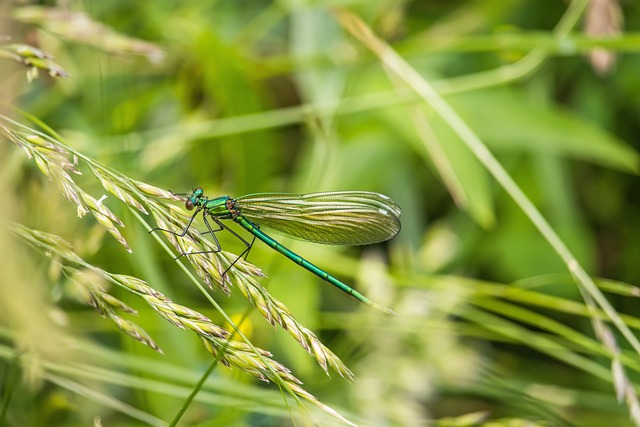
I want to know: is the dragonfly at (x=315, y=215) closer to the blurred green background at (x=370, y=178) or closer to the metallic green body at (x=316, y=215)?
the metallic green body at (x=316, y=215)

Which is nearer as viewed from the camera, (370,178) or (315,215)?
(315,215)

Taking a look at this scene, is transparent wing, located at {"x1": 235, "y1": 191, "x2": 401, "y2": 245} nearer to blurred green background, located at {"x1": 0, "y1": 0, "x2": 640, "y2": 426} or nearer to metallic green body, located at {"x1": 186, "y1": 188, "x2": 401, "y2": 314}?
metallic green body, located at {"x1": 186, "y1": 188, "x2": 401, "y2": 314}

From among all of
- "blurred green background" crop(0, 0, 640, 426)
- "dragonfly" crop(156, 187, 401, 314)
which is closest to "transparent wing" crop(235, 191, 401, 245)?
"dragonfly" crop(156, 187, 401, 314)

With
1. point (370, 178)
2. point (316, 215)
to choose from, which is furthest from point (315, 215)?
point (370, 178)

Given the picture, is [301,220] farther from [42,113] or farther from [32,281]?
[42,113]

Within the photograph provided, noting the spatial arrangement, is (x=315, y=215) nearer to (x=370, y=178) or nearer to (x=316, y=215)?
(x=316, y=215)

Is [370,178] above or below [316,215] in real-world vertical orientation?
above

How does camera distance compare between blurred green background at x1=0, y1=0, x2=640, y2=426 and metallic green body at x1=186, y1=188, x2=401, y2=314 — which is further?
blurred green background at x1=0, y1=0, x2=640, y2=426
